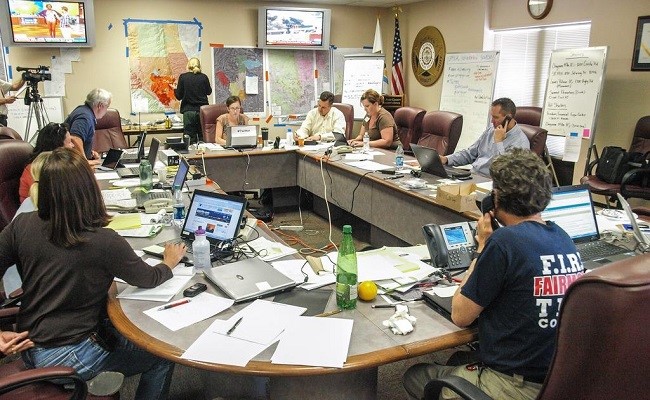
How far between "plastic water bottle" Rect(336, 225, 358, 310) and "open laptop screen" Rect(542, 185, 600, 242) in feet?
3.18

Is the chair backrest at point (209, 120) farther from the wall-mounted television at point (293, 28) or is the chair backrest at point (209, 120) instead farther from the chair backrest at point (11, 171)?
the chair backrest at point (11, 171)

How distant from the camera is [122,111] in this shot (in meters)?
6.37

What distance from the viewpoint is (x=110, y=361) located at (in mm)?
1684

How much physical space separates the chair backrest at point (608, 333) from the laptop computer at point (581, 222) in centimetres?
119

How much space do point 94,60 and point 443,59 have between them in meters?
4.42

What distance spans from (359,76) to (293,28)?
1181 mm

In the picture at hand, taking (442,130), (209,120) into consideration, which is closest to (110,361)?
(442,130)

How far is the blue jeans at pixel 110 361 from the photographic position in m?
1.60

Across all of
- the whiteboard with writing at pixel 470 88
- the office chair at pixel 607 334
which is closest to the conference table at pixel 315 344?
the office chair at pixel 607 334

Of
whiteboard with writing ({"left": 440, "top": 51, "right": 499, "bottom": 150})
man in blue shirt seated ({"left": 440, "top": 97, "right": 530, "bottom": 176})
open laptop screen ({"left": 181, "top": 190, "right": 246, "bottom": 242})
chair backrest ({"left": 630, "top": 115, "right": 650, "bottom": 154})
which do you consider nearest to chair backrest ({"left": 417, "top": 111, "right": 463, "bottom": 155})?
man in blue shirt seated ({"left": 440, "top": 97, "right": 530, "bottom": 176})

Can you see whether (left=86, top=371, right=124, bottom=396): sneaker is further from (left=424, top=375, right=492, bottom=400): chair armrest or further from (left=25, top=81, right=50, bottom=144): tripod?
(left=25, top=81, right=50, bottom=144): tripod

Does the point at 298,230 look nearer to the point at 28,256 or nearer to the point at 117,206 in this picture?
the point at 117,206

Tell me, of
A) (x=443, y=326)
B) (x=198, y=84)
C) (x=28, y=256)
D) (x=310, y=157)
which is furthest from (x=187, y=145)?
(x=443, y=326)

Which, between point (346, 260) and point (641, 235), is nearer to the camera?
point (346, 260)
